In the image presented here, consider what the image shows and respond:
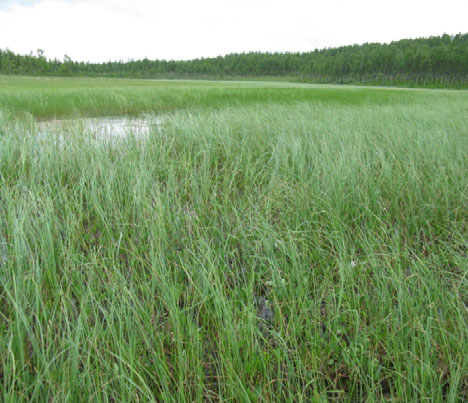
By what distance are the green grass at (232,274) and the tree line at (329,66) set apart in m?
66.3

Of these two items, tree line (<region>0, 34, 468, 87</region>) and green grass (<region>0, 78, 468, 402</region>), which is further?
tree line (<region>0, 34, 468, 87</region>)

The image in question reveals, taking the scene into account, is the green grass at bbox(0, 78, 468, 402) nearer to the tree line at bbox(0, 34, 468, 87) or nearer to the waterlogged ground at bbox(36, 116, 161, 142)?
the waterlogged ground at bbox(36, 116, 161, 142)

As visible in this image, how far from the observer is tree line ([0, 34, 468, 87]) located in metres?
58.3

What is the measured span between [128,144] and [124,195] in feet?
4.24

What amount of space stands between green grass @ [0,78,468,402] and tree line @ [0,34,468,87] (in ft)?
217

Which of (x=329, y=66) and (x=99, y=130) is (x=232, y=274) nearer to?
(x=99, y=130)

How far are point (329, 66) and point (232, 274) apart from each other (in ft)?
263

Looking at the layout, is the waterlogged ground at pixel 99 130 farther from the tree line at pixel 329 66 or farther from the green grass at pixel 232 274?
the tree line at pixel 329 66

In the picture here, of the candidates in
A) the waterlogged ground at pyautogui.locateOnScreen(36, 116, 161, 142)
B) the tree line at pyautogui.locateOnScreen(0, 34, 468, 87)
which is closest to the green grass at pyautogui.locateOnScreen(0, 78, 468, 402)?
the waterlogged ground at pyautogui.locateOnScreen(36, 116, 161, 142)

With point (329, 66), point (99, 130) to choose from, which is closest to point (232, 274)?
point (99, 130)

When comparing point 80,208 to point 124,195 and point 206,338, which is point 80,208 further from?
point 206,338

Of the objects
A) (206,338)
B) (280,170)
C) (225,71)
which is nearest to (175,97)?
(280,170)

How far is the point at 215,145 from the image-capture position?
3.58 m

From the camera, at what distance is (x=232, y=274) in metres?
1.39
